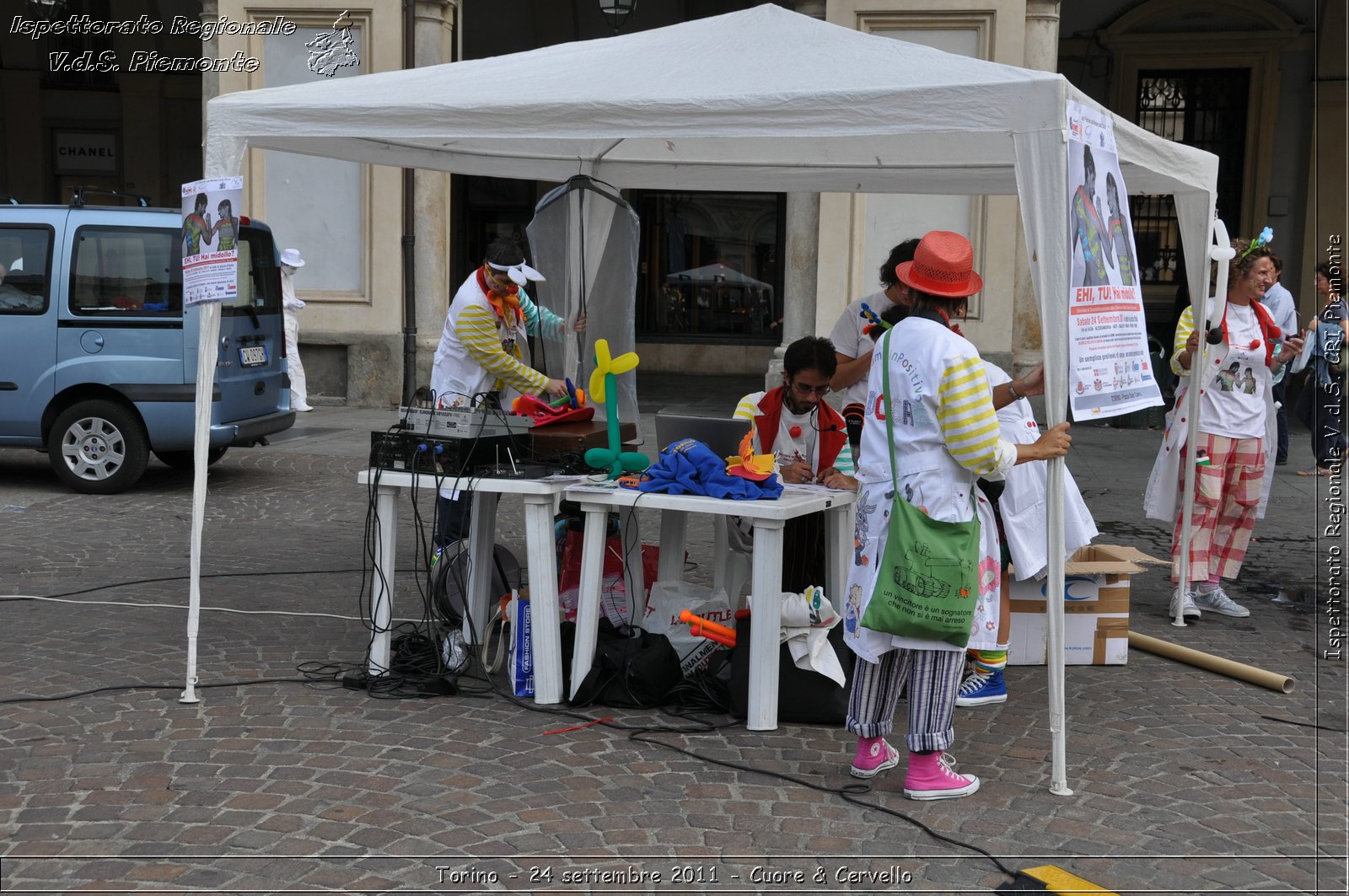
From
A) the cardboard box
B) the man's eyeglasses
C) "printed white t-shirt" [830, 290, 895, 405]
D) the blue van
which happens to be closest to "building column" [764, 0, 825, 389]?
the blue van

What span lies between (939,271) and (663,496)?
132 cm

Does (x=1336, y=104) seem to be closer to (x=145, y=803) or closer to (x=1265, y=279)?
(x=1265, y=279)

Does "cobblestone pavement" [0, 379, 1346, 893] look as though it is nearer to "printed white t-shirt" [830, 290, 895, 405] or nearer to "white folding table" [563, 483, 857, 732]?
"white folding table" [563, 483, 857, 732]

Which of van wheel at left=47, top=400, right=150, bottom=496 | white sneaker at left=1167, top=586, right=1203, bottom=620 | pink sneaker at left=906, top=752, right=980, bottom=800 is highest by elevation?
van wheel at left=47, top=400, right=150, bottom=496

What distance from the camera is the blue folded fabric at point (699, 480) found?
4625mm

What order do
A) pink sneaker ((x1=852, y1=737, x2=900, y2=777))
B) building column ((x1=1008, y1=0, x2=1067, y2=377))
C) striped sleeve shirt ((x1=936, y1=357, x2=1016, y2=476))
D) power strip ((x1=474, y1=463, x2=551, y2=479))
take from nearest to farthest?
striped sleeve shirt ((x1=936, y1=357, x2=1016, y2=476))
pink sneaker ((x1=852, y1=737, x2=900, y2=777))
power strip ((x1=474, y1=463, x2=551, y2=479))
building column ((x1=1008, y1=0, x2=1067, y2=377))

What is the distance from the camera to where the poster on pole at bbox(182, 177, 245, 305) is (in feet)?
15.9

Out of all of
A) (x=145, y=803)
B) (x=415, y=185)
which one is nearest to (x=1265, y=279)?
(x=145, y=803)

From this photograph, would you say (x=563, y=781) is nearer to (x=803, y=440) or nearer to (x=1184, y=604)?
(x=803, y=440)

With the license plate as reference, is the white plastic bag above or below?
below

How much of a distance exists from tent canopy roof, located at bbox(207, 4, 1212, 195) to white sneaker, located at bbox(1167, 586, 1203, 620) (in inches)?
79.9

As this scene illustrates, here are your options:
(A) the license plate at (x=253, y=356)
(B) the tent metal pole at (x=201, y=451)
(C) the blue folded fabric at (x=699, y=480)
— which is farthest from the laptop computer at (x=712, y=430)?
(A) the license plate at (x=253, y=356)

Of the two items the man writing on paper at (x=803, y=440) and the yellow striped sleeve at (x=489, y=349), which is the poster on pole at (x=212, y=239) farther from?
the man writing on paper at (x=803, y=440)

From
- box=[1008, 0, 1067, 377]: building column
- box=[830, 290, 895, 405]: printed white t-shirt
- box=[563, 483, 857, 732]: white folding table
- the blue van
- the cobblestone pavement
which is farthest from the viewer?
box=[1008, 0, 1067, 377]: building column
